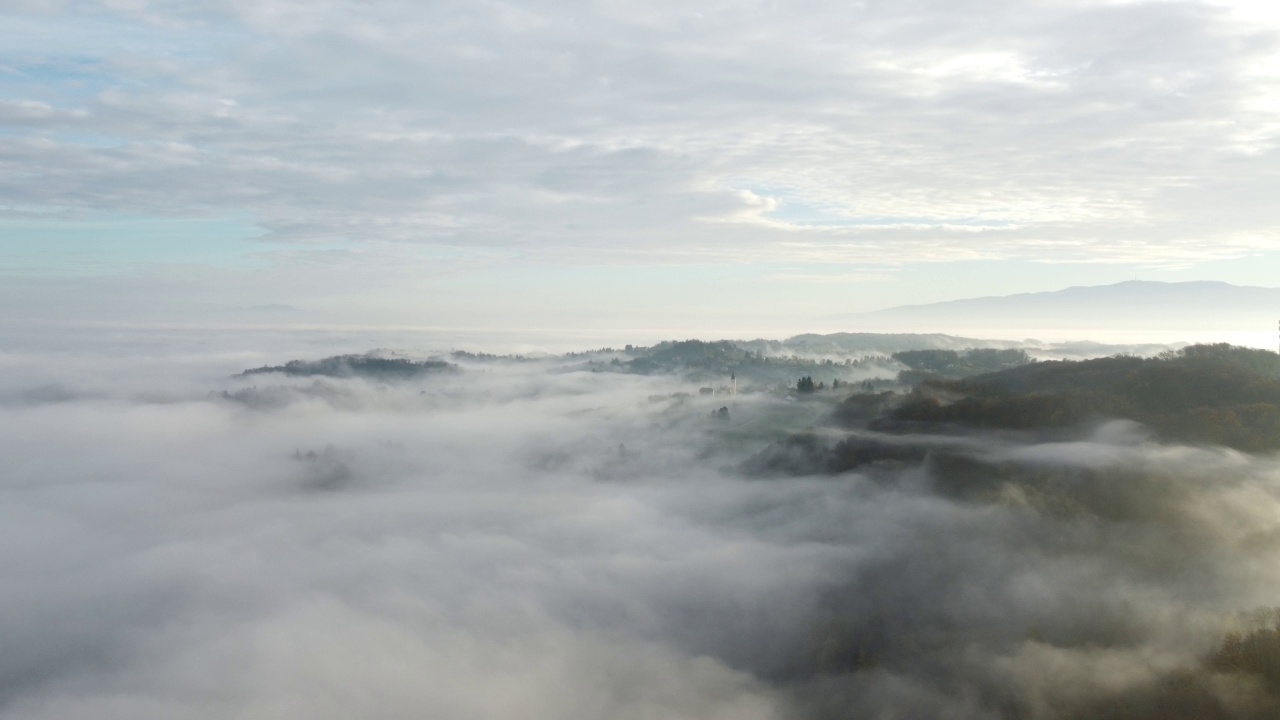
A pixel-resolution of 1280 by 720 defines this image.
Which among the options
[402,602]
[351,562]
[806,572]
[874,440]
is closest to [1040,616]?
[806,572]

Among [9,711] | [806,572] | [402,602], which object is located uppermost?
[806,572]

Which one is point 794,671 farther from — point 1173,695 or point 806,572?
point 1173,695

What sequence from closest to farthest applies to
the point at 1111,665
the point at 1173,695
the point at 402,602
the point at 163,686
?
the point at 1173,695 < the point at 1111,665 < the point at 163,686 < the point at 402,602

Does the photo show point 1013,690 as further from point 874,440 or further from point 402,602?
point 402,602

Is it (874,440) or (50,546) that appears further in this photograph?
(50,546)

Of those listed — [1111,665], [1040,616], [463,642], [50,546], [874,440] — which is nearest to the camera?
[1111,665]

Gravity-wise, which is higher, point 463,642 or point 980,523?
point 980,523
